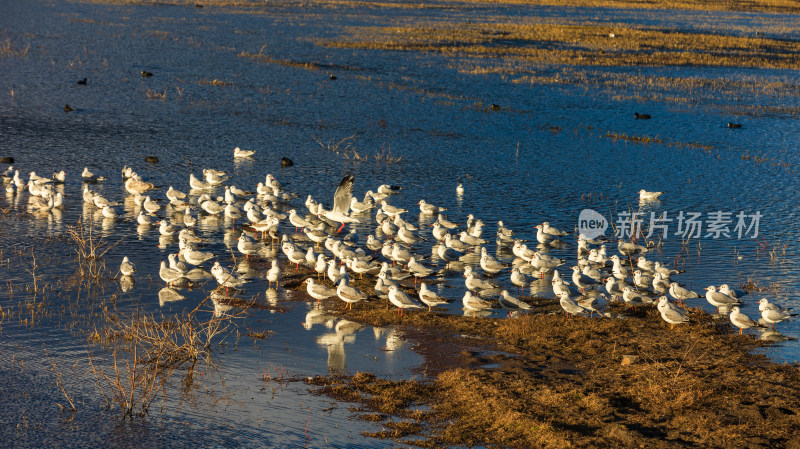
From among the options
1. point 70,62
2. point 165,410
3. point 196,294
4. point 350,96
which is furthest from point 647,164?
point 70,62

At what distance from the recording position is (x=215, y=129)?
131 feet

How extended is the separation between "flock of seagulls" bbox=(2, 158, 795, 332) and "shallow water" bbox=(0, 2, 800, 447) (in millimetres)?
552

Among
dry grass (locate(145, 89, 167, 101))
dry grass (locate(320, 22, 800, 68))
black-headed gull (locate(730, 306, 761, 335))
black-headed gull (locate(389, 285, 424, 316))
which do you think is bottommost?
black-headed gull (locate(389, 285, 424, 316))

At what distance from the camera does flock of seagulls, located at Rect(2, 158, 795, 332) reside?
Result: 1947 centimetres

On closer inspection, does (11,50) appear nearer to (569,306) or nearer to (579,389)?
(569,306)

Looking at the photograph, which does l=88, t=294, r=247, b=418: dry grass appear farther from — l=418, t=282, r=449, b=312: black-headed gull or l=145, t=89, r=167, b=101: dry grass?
l=145, t=89, r=167, b=101: dry grass

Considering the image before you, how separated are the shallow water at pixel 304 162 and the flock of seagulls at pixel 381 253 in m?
0.55

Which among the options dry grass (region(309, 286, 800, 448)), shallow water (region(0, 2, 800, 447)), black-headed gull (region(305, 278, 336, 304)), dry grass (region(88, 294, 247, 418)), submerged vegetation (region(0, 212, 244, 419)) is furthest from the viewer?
black-headed gull (region(305, 278, 336, 304))

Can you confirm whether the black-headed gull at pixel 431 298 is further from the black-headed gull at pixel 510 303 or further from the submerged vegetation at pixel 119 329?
the submerged vegetation at pixel 119 329

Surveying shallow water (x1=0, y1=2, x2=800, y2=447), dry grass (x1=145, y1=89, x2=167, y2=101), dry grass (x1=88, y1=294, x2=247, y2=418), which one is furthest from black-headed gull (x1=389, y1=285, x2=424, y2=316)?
dry grass (x1=145, y1=89, x2=167, y2=101)

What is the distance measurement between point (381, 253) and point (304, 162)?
11.0m

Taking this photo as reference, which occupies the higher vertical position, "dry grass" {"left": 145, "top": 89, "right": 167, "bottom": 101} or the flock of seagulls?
"dry grass" {"left": 145, "top": 89, "right": 167, "bottom": 101}

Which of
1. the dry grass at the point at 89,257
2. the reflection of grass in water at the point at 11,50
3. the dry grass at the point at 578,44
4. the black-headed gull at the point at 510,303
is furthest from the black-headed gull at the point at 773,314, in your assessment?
the reflection of grass in water at the point at 11,50

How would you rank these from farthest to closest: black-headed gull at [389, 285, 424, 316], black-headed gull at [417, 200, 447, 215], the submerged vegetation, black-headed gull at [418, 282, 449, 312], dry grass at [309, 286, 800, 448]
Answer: black-headed gull at [417, 200, 447, 215], black-headed gull at [418, 282, 449, 312], black-headed gull at [389, 285, 424, 316], the submerged vegetation, dry grass at [309, 286, 800, 448]
